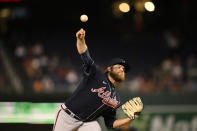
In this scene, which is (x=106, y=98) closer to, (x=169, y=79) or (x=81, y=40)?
(x=81, y=40)

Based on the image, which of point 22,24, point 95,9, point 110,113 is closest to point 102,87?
point 110,113

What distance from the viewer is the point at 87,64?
504 cm

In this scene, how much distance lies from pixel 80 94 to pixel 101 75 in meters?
0.34

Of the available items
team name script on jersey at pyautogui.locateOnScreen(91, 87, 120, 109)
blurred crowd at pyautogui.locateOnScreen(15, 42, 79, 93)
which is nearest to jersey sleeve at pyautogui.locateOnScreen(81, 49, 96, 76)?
team name script on jersey at pyautogui.locateOnScreen(91, 87, 120, 109)

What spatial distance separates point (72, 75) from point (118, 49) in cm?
285

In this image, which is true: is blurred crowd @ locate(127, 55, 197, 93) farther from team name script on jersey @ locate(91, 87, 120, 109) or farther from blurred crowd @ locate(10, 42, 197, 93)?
team name script on jersey @ locate(91, 87, 120, 109)

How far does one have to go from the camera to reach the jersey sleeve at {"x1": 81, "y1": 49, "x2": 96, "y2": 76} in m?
5.00

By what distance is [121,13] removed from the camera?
1585 centimetres

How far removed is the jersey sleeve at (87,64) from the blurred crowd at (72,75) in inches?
282

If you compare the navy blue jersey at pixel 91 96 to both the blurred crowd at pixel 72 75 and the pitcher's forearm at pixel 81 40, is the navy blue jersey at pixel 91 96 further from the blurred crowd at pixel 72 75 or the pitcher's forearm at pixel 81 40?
the blurred crowd at pixel 72 75

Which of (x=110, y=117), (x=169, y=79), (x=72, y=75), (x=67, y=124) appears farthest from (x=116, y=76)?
(x=72, y=75)

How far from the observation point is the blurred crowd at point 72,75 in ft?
40.8

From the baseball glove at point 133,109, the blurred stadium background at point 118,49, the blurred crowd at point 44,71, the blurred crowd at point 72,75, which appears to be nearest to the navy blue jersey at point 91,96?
the baseball glove at point 133,109

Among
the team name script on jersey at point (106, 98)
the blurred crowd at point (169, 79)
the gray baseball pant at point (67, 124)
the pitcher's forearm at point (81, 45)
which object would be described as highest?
the blurred crowd at point (169, 79)
